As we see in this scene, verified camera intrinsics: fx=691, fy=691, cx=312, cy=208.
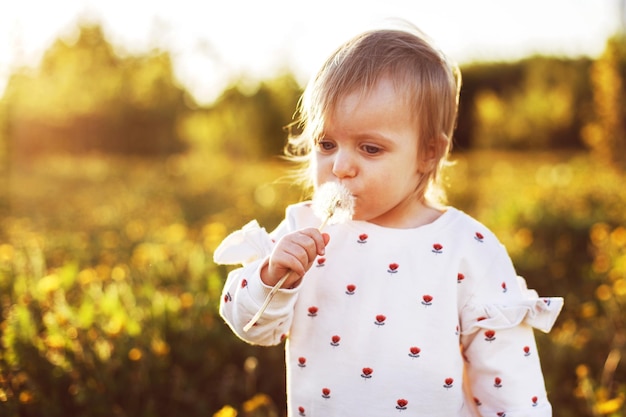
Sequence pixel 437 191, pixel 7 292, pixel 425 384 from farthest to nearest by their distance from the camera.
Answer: pixel 7 292 < pixel 437 191 < pixel 425 384

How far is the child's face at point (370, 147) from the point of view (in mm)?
1671

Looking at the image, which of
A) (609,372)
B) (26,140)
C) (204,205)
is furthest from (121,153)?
(609,372)

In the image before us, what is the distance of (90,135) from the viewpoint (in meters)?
15.9

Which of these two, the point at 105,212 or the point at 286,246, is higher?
the point at 286,246

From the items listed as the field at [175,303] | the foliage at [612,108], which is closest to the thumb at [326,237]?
the field at [175,303]

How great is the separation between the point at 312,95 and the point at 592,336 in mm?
2531

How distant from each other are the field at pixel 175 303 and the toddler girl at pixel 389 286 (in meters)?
0.54

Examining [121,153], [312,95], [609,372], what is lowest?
[121,153]

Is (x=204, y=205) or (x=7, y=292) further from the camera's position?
(x=204, y=205)

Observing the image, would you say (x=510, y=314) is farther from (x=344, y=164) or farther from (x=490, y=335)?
(x=344, y=164)

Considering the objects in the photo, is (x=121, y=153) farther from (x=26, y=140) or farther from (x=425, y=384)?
(x=425, y=384)

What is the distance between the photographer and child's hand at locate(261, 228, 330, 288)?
1.58 metres

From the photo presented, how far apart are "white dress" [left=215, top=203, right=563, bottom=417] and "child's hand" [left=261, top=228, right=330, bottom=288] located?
0.07m

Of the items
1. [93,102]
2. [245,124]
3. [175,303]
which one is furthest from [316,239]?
[93,102]
